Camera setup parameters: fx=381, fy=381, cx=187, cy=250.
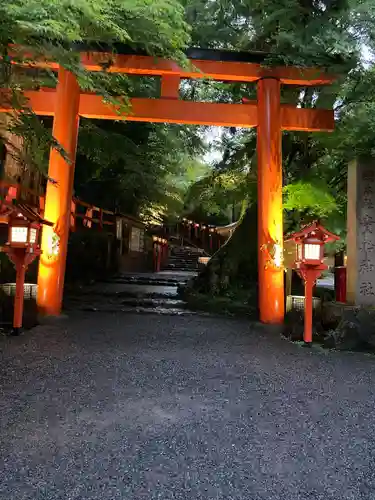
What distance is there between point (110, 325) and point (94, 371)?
2744 millimetres

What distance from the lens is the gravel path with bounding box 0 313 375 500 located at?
7.12 ft

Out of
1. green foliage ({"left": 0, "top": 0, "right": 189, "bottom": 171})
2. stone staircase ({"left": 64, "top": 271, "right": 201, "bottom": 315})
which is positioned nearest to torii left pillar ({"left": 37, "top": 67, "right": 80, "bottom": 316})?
stone staircase ({"left": 64, "top": 271, "right": 201, "bottom": 315})

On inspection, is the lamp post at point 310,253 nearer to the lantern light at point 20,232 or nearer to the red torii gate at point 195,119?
the red torii gate at point 195,119

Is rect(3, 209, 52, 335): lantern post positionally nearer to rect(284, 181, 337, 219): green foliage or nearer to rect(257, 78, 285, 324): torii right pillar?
rect(257, 78, 285, 324): torii right pillar

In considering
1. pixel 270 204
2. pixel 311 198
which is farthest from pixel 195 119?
pixel 311 198

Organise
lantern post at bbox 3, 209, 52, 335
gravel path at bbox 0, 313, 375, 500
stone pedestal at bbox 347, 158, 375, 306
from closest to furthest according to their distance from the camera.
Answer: gravel path at bbox 0, 313, 375, 500 < lantern post at bbox 3, 209, 52, 335 < stone pedestal at bbox 347, 158, 375, 306

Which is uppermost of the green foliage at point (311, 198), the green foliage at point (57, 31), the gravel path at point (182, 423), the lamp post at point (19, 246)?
the green foliage at point (57, 31)

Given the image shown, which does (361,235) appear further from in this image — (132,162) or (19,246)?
(132,162)

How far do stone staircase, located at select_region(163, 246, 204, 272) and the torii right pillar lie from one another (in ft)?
37.2

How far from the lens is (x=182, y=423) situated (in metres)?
2.98

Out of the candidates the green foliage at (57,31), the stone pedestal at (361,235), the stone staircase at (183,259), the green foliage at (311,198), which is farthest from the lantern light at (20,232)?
the stone staircase at (183,259)

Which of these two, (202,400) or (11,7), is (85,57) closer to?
(11,7)

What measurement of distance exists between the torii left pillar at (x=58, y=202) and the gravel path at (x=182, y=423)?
1.88 m

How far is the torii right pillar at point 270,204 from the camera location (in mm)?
7500
